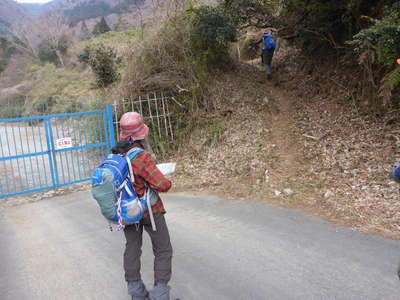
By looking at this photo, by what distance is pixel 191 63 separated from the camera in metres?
9.54

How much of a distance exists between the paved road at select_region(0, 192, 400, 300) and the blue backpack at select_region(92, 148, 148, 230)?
107 cm

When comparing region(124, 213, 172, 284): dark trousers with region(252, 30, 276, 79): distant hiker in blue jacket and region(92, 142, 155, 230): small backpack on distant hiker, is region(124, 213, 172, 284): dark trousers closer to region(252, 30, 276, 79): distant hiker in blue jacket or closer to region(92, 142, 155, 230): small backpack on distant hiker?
region(92, 142, 155, 230): small backpack on distant hiker

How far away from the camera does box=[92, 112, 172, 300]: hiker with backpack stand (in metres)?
2.69

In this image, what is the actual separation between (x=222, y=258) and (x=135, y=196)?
165cm

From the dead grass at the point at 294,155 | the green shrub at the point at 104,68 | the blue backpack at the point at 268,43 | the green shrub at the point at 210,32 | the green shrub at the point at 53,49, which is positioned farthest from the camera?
the green shrub at the point at 53,49

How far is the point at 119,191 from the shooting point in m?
2.73

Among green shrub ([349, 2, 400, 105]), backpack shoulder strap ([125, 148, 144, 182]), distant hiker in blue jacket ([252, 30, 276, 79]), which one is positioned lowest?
backpack shoulder strap ([125, 148, 144, 182])

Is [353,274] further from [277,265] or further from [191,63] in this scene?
[191,63]

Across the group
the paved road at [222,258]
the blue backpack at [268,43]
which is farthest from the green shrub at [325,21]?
the paved road at [222,258]

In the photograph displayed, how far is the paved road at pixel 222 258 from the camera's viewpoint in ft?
10.9

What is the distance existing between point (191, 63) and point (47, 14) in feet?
120

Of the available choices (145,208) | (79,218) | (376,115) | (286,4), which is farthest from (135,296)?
(286,4)

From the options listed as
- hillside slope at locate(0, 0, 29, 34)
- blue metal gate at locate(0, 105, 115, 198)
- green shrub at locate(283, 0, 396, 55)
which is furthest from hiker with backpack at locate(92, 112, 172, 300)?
hillside slope at locate(0, 0, 29, 34)

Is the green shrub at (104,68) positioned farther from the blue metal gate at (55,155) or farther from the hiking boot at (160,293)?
the hiking boot at (160,293)
